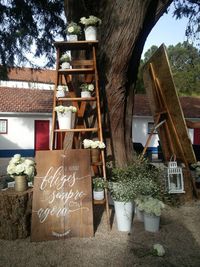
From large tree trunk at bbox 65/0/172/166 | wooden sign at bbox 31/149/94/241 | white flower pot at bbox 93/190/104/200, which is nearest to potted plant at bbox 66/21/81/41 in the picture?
large tree trunk at bbox 65/0/172/166

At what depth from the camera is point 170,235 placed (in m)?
4.32

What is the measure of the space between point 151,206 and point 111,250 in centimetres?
86

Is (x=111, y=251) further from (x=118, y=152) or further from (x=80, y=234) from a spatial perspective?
(x=118, y=152)

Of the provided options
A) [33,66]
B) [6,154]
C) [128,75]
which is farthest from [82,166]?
[6,154]

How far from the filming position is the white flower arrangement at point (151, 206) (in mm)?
4324

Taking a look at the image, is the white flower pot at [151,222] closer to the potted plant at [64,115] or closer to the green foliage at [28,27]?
the potted plant at [64,115]

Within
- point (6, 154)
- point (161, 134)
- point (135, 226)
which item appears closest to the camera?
point (135, 226)

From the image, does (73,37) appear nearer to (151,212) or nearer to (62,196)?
(62,196)

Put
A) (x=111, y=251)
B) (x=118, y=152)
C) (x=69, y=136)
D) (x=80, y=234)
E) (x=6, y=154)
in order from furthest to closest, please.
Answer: (x=6, y=154), (x=118, y=152), (x=69, y=136), (x=80, y=234), (x=111, y=251)

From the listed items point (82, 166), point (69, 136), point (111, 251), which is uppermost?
point (69, 136)

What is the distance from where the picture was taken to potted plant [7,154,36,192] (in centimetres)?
427

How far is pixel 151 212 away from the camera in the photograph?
4344 millimetres

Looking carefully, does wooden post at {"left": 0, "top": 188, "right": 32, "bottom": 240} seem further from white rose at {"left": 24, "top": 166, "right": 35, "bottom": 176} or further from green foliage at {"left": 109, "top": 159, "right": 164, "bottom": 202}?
green foliage at {"left": 109, "top": 159, "right": 164, "bottom": 202}

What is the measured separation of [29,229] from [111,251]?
1.10 metres
